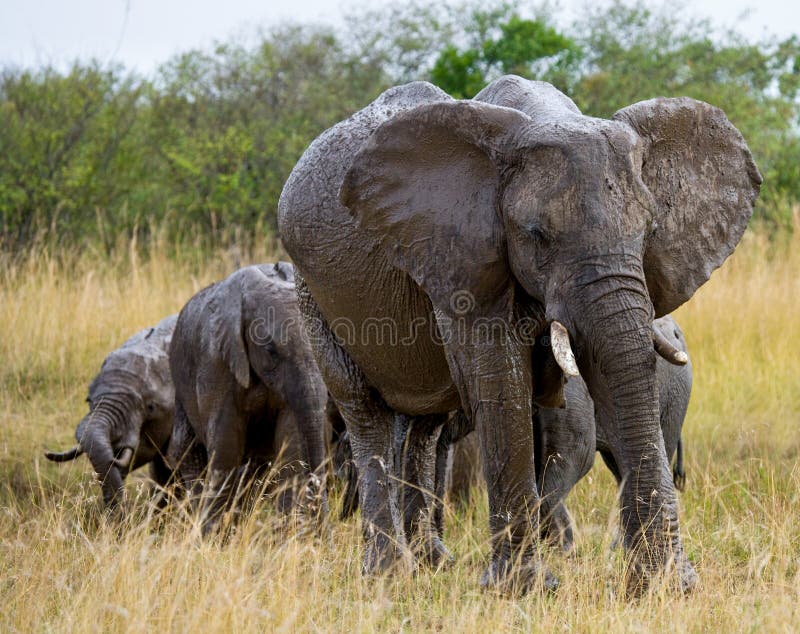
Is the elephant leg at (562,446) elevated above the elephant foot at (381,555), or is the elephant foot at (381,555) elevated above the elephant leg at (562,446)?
the elephant leg at (562,446)

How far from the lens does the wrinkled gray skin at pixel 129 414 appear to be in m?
8.02

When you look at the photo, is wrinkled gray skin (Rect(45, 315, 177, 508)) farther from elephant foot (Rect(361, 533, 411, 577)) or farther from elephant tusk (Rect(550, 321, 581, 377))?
elephant tusk (Rect(550, 321, 581, 377))

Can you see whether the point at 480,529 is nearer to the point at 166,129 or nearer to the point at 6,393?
the point at 6,393

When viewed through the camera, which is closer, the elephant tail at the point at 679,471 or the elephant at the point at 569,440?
the elephant at the point at 569,440

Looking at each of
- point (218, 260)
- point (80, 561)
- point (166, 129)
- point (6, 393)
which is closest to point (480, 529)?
point (80, 561)

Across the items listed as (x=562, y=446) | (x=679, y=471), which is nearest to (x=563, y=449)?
(x=562, y=446)

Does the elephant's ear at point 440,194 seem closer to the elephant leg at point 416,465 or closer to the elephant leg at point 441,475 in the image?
the elephant leg at point 416,465

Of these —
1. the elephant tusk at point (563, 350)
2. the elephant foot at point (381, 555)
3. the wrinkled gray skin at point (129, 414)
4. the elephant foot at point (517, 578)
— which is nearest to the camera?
the elephant tusk at point (563, 350)

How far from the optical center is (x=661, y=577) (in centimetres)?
450

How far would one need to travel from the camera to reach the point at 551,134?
442 centimetres

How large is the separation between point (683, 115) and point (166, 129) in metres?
14.0

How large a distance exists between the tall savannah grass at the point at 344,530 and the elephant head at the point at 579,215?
0.59 m

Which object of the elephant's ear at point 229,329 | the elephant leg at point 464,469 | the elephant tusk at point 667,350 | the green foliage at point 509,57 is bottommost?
the elephant leg at point 464,469

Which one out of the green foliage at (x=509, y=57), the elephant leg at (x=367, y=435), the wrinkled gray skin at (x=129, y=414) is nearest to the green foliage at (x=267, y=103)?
the green foliage at (x=509, y=57)
